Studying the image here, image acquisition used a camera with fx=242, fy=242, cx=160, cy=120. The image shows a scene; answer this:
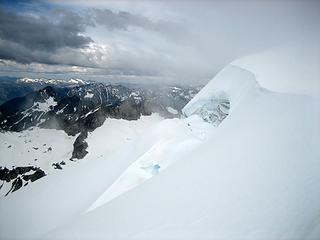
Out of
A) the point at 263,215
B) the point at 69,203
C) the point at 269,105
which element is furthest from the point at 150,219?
the point at 69,203

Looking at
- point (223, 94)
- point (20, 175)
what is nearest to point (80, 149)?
point (20, 175)

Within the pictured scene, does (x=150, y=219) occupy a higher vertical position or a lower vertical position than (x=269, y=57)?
lower

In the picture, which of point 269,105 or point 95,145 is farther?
point 95,145

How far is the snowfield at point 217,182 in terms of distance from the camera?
6109mm

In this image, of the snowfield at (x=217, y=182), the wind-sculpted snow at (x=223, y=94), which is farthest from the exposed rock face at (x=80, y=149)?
the wind-sculpted snow at (x=223, y=94)

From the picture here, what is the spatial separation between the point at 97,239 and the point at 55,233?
9.73ft

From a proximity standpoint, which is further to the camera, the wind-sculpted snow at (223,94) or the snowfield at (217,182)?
the wind-sculpted snow at (223,94)

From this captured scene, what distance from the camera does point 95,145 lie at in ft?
412

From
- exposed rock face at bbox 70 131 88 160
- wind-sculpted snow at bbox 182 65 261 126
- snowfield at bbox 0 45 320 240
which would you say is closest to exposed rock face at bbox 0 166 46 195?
exposed rock face at bbox 70 131 88 160

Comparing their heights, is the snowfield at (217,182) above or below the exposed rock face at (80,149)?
above

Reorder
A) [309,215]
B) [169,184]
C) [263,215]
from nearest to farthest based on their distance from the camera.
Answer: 1. [309,215]
2. [263,215]
3. [169,184]

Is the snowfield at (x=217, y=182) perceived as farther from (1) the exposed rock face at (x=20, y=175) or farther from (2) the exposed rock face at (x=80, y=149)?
(2) the exposed rock face at (x=80, y=149)

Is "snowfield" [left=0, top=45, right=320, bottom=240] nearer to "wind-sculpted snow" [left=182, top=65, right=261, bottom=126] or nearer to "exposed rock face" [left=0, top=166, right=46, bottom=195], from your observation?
"wind-sculpted snow" [left=182, top=65, right=261, bottom=126]

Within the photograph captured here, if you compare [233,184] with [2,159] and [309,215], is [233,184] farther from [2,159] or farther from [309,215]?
[2,159]
